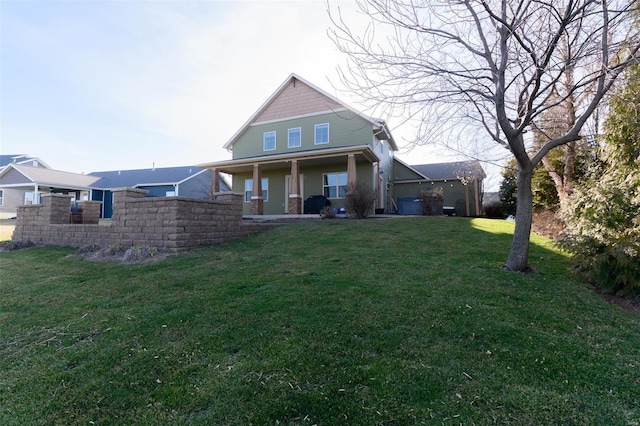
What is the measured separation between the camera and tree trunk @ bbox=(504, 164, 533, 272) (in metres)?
5.12

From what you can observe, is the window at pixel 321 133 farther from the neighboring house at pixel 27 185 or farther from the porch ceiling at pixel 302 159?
the neighboring house at pixel 27 185

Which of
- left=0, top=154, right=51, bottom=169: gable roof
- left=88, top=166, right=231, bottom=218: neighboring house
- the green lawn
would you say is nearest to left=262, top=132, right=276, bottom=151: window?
left=88, top=166, right=231, bottom=218: neighboring house

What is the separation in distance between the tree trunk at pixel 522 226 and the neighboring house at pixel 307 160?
894cm

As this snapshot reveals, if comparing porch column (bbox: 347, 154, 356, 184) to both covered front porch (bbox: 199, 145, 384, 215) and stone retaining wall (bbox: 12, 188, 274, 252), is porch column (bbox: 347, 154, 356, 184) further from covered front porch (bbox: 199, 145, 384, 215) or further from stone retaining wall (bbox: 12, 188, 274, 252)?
stone retaining wall (bbox: 12, 188, 274, 252)

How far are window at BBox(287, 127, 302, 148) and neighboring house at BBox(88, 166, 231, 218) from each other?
410 inches

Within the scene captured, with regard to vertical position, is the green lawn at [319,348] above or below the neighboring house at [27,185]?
below

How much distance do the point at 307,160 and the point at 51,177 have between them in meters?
21.0

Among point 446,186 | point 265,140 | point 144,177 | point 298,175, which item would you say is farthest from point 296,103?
point 144,177

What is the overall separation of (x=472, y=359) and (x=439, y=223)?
338 inches

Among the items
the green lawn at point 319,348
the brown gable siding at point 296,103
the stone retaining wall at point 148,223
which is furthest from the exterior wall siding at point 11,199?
the green lawn at point 319,348

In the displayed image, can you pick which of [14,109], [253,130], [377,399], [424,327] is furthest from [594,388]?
[253,130]

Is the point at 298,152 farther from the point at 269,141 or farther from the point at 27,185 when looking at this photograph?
the point at 27,185

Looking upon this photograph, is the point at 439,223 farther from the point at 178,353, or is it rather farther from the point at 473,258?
the point at 178,353

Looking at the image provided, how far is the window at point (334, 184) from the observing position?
52.3ft
